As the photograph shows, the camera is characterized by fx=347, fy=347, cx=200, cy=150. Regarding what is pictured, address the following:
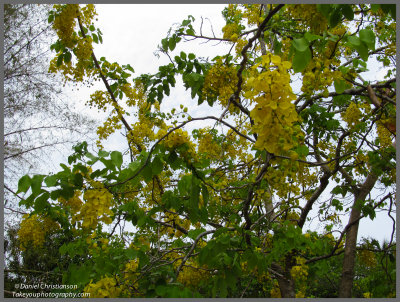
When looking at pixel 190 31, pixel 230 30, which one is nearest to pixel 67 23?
pixel 190 31

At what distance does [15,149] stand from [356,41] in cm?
563

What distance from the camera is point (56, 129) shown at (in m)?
6.02

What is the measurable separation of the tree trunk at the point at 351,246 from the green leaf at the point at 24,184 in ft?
8.68

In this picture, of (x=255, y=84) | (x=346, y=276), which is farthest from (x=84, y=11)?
(x=346, y=276)

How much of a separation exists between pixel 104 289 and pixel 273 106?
61.9 inches

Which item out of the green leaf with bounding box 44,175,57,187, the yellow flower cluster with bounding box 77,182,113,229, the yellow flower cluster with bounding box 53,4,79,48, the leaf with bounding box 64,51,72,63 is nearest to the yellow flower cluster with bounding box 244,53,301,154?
the yellow flower cluster with bounding box 77,182,113,229

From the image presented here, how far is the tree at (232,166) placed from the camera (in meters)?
1.61

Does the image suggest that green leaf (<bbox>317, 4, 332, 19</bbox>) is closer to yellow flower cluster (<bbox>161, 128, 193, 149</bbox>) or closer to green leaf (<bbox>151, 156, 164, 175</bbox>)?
yellow flower cluster (<bbox>161, 128, 193, 149</bbox>)

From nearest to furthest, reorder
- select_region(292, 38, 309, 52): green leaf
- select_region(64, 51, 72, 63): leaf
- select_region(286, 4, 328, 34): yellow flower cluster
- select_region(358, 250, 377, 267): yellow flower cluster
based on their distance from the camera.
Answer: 1. select_region(292, 38, 309, 52): green leaf
2. select_region(286, 4, 328, 34): yellow flower cluster
3. select_region(64, 51, 72, 63): leaf
4. select_region(358, 250, 377, 267): yellow flower cluster

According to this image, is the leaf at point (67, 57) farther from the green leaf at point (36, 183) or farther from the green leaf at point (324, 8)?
the green leaf at point (324, 8)

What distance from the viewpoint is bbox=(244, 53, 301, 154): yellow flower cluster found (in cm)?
133

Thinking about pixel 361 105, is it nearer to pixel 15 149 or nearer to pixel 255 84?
pixel 255 84

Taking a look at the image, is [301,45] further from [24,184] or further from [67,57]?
[67,57]

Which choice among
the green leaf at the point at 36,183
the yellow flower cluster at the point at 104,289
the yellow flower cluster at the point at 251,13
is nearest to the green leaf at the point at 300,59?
the green leaf at the point at 36,183
